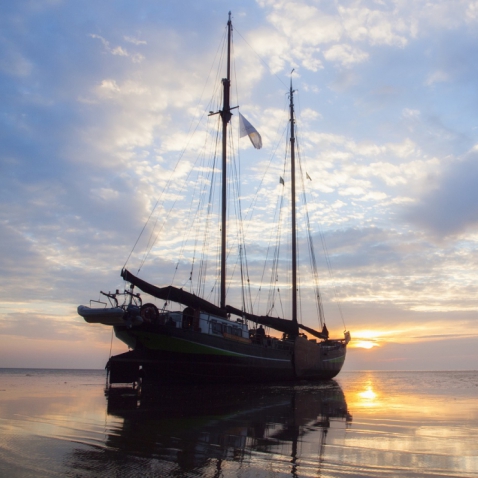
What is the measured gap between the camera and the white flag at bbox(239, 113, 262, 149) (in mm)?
36188

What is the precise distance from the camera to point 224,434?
11.1 meters

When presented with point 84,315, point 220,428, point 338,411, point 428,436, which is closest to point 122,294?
point 84,315

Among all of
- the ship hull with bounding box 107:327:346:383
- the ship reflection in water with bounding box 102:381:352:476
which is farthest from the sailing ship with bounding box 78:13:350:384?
the ship reflection in water with bounding box 102:381:352:476

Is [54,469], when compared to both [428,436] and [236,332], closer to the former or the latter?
[428,436]

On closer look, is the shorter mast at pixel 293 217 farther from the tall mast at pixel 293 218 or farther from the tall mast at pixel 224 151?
the tall mast at pixel 224 151

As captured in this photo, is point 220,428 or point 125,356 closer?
point 220,428

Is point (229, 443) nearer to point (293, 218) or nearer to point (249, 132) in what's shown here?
point (249, 132)

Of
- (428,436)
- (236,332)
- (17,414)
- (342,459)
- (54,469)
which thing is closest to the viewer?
(54,469)

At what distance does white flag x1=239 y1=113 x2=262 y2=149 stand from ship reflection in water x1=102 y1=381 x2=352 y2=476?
22815 mm

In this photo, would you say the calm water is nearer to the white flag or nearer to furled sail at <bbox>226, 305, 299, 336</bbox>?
furled sail at <bbox>226, 305, 299, 336</bbox>

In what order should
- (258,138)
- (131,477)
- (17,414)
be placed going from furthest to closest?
1. (258,138)
2. (17,414)
3. (131,477)

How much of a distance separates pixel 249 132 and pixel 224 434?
28.6 metres

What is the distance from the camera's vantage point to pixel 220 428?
475 inches

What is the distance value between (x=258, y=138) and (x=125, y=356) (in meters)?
19.7
